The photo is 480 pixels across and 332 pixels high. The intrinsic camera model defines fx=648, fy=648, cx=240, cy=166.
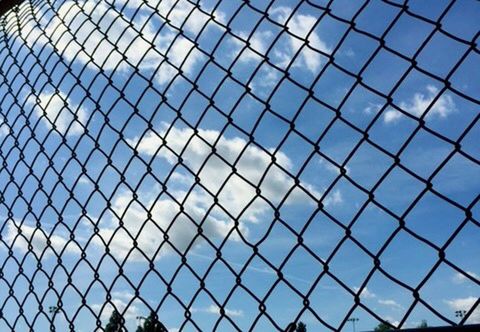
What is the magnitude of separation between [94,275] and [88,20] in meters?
1.42

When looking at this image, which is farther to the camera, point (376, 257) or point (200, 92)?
point (200, 92)

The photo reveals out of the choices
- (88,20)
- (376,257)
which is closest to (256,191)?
(376,257)

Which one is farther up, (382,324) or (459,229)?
(459,229)

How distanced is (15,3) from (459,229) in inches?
120

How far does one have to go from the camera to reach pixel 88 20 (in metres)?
3.56

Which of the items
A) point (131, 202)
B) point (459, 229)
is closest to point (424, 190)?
point (459, 229)

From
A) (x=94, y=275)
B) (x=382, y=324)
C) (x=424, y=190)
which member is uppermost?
(x=94, y=275)

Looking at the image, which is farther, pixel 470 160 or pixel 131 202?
pixel 131 202

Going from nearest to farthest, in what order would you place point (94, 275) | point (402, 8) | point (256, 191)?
point (402, 8)
point (256, 191)
point (94, 275)

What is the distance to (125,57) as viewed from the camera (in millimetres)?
3203

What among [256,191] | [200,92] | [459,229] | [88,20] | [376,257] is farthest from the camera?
[88,20]

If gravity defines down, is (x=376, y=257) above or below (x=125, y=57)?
below

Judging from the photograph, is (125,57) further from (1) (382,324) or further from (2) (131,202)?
(1) (382,324)

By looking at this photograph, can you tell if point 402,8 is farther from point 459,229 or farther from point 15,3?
point 15,3
